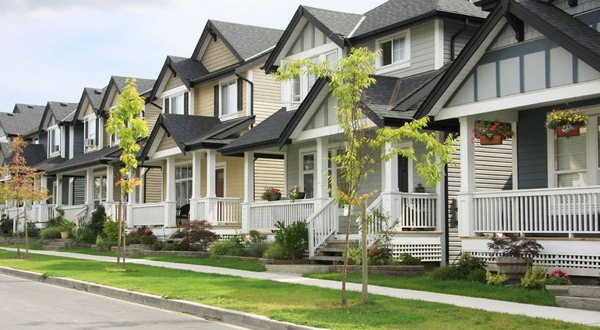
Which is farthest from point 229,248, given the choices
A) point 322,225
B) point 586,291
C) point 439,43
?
point 586,291

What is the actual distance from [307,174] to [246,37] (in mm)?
9060

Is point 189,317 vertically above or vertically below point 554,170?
below

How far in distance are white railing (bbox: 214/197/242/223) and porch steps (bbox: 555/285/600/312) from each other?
1847cm

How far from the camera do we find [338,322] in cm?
1168

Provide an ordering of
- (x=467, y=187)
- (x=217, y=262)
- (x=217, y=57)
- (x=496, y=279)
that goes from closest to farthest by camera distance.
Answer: (x=496, y=279) < (x=467, y=187) < (x=217, y=262) < (x=217, y=57)

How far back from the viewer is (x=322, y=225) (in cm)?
2295

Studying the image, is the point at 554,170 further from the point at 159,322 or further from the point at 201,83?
the point at 201,83

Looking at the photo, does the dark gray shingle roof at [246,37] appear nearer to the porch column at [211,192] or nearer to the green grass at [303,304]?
the porch column at [211,192]

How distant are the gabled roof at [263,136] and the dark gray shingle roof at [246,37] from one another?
409 cm

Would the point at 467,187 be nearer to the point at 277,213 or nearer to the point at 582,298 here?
the point at 582,298

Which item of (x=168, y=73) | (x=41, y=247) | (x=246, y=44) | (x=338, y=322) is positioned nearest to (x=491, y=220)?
(x=338, y=322)

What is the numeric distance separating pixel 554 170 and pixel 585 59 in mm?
3833

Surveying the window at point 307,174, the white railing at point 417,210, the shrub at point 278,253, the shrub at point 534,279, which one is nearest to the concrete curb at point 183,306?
the shrub at point 278,253

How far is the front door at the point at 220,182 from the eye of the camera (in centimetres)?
3406
